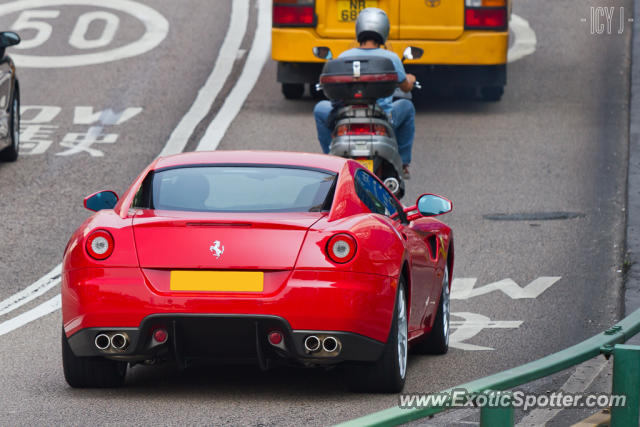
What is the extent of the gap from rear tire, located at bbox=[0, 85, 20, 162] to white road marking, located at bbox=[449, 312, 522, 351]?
23.0 ft

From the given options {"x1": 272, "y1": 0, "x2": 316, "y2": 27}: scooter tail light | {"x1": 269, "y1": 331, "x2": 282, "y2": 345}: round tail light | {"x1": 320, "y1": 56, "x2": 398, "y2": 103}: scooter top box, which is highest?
{"x1": 320, "y1": 56, "x2": 398, "y2": 103}: scooter top box

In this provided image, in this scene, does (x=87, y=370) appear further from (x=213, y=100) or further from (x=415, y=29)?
(x=213, y=100)

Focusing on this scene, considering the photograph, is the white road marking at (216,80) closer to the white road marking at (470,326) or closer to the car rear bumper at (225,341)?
the white road marking at (470,326)

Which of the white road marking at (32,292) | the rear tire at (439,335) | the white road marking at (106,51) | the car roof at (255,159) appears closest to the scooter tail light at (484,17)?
the white road marking at (106,51)

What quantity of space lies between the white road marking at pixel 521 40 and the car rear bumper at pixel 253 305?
47.5 feet

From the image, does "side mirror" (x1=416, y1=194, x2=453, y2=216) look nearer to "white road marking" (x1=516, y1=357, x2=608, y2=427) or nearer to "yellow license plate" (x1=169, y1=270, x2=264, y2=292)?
"white road marking" (x1=516, y1=357, x2=608, y2=427)

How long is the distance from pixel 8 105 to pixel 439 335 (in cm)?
789

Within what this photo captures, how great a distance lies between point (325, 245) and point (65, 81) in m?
13.0

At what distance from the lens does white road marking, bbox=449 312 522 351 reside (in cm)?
915

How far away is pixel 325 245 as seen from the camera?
7031 mm

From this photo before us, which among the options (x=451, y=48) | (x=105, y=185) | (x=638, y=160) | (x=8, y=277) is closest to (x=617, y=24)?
(x=451, y=48)

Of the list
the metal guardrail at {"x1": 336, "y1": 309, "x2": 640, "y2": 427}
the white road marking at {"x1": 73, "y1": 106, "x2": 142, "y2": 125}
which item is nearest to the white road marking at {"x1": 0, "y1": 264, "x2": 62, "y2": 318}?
the metal guardrail at {"x1": 336, "y1": 309, "x2": 640, "y2": 427}

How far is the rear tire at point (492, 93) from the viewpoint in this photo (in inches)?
746

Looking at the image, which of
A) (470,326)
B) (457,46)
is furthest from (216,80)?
(470,326)
